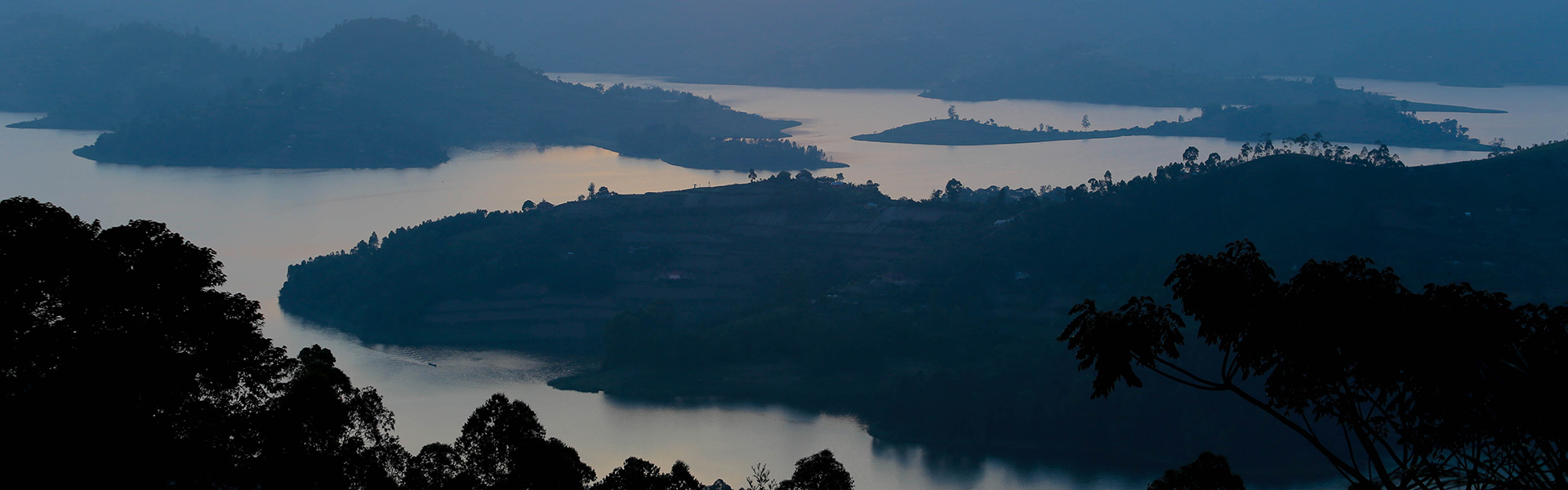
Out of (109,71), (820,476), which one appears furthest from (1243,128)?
(109,71)

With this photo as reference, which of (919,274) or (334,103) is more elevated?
(334,103)

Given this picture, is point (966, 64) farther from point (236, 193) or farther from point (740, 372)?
point (740, 372)

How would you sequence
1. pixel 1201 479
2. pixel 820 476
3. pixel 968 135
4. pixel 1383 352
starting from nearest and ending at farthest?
1. pixel 1383 352
2. pixel 1201 479
3. pixel 820 476
4. pixel 968 135

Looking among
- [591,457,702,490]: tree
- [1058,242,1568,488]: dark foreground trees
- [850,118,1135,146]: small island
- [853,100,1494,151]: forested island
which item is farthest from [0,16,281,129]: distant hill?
[1058,242,1568,488]: dark foreground trees

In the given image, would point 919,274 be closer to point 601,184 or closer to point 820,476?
point 820,476

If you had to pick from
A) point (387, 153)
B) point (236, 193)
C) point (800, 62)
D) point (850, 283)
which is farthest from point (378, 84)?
point (850, 283)

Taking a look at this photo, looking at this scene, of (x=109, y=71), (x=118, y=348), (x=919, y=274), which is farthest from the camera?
(x=109, y=71)

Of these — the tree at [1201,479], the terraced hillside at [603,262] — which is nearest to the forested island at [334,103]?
the terraced hillside at [603,262]
